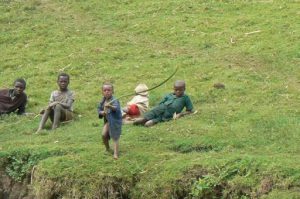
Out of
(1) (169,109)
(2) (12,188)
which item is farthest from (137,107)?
(2) (12,188)

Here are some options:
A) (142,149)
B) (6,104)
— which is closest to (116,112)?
(142,149)

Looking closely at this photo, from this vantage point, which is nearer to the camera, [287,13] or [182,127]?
[182,127]

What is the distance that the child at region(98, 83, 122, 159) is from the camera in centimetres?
1159

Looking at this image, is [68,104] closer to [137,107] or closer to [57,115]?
[57,115]

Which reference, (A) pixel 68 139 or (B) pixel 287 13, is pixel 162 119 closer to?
(A) pixel 68 139

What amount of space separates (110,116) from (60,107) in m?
2.90

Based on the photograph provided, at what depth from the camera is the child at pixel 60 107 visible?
14.2 meters

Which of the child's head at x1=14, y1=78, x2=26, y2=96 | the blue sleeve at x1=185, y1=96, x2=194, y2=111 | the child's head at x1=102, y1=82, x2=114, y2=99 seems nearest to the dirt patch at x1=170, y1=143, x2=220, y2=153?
the child's head at x1=102, y1=82, x2=114, y2=99

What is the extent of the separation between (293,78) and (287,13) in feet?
17.7

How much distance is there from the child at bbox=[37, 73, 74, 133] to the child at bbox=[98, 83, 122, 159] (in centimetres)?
259

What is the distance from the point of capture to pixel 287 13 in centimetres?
2155

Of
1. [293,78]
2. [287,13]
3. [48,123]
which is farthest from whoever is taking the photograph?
[287,13]

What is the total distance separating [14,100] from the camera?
15336mm

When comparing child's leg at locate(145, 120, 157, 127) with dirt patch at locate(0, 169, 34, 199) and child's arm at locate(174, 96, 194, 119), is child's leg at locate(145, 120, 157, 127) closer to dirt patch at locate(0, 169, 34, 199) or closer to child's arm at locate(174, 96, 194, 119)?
child's arm at locate(174, 96, 194, 119)
